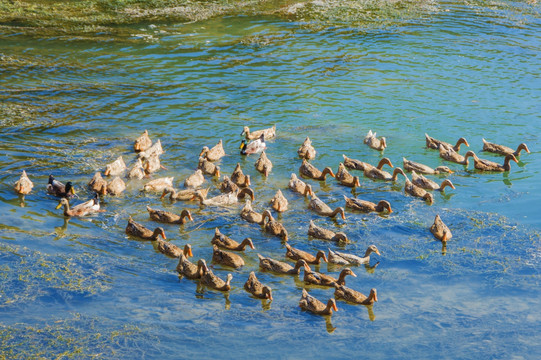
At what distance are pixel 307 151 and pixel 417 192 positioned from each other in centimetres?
329

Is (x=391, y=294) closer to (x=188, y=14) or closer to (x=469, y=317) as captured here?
(x=469, y=317)

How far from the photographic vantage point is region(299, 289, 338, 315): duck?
12.0 metres

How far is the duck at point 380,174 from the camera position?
17375 mm

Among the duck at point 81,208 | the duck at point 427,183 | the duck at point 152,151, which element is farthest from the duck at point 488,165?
the duck at point 81,208

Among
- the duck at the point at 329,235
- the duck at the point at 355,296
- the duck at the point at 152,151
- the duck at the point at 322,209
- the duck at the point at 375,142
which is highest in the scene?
the duck at the point at 152,151

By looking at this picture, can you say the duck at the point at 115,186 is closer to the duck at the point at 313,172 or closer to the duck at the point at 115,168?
the duck at the point at 115,168

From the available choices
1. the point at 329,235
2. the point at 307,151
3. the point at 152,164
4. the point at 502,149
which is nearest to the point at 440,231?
the point at 329,235

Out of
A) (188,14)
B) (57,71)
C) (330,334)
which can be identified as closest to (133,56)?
(57,71)

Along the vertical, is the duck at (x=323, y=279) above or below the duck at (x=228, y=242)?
below

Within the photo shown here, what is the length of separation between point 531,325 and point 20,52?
796 inches

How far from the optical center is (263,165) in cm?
1772

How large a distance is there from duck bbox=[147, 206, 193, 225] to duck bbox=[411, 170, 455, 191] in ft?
18.6

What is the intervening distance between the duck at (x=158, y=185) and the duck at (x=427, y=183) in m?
5.91

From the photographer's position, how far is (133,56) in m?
25.7
